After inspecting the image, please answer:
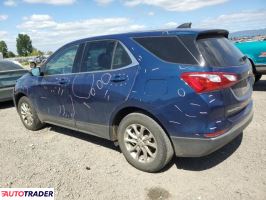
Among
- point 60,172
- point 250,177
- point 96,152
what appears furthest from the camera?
point 96,152

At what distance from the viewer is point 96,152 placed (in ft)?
16.3

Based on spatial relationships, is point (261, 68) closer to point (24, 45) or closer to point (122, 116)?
point (122, 116)

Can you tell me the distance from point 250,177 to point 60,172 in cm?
252

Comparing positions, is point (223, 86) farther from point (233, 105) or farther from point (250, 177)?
point (250, 177)

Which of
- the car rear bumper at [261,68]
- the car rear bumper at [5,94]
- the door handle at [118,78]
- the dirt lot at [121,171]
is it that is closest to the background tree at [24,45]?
the car rear bumper at [5,94]

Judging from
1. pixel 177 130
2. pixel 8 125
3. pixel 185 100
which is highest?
pixel 185 100

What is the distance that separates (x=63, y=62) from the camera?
5.27 meters

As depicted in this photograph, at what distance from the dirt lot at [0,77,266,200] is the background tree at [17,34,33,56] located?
12801cm

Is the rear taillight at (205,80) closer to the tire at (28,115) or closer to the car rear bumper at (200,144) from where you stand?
the car rear bumper at (200,144)

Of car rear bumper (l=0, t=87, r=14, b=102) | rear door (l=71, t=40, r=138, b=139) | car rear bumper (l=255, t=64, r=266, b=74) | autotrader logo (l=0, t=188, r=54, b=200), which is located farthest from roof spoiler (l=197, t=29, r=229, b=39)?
car rear bumper (l=0, t=87, r=14, b=102)

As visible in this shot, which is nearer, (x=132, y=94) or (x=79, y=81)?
(x=132, y=94)

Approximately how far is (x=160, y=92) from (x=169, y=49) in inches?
21.7

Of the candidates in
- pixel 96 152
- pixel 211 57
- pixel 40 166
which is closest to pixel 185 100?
pixel 211 57

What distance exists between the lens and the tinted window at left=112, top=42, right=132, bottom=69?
4.14 m
